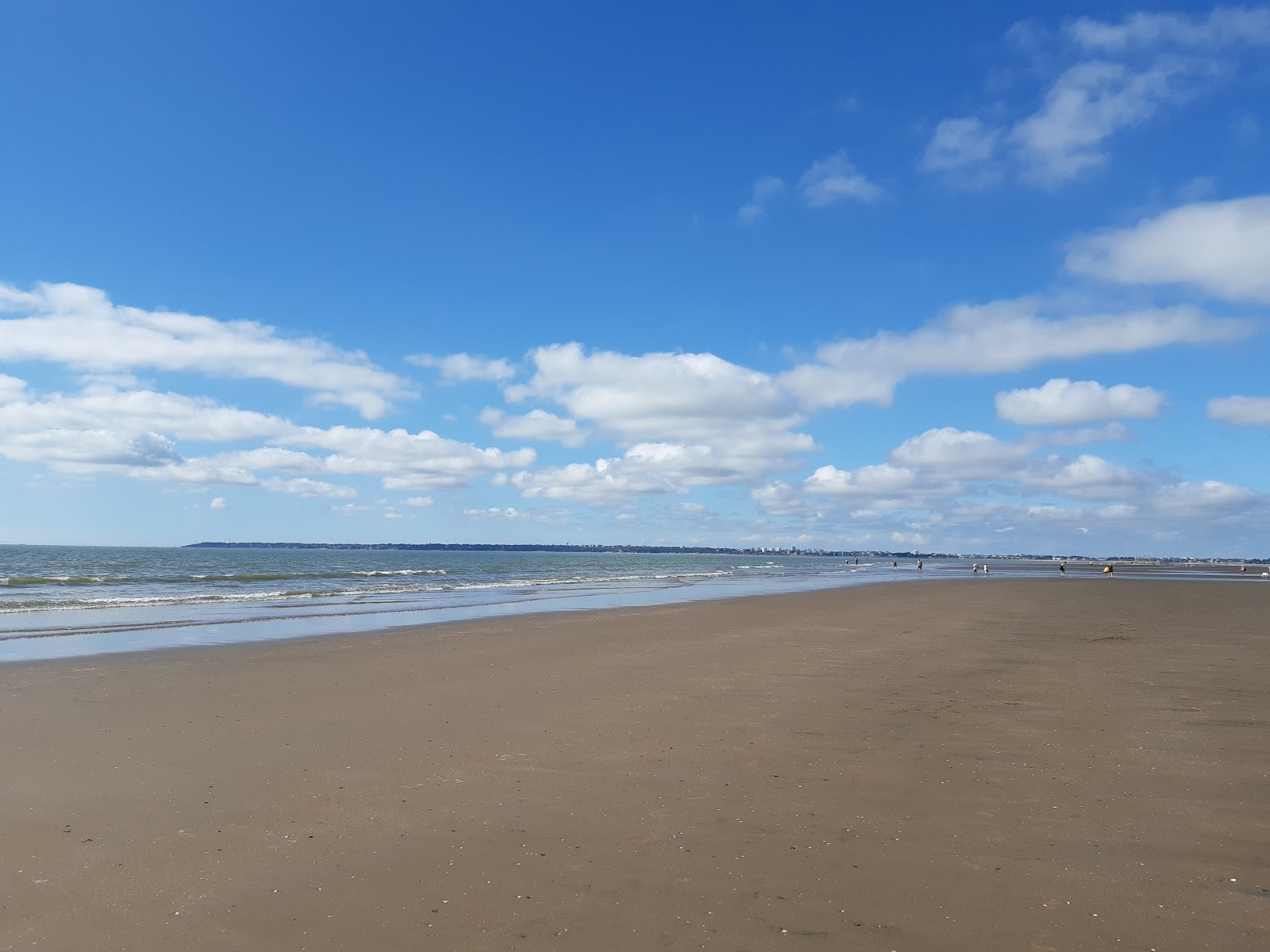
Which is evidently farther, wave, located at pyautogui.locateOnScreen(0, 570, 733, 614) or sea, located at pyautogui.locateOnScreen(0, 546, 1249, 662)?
wave, located at pyautogui.locateOnScreen(0, 570, 733, 614)

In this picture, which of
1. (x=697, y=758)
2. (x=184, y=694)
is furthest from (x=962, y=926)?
(x=184, y=694)

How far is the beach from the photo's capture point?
4.65 metres

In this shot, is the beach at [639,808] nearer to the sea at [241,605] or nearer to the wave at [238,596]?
the sea at [241,605]

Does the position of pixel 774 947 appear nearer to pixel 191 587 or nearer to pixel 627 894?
pixel 627 894

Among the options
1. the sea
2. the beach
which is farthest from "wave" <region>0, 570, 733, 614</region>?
the beach

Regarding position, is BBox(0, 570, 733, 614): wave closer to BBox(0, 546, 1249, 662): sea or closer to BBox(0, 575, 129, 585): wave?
BBox(0, 546, 1249, 662): sea

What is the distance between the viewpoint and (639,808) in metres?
6.51

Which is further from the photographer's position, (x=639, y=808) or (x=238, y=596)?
(x=238, y=596)

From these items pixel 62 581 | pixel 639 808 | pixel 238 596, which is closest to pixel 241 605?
pixel 238 596

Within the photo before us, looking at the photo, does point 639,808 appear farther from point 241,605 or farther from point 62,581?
point 62,581

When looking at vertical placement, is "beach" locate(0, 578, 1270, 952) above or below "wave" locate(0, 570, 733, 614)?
above

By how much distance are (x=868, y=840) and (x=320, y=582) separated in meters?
50.3

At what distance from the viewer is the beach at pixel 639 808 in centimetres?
465

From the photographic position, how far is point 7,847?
5.79m
